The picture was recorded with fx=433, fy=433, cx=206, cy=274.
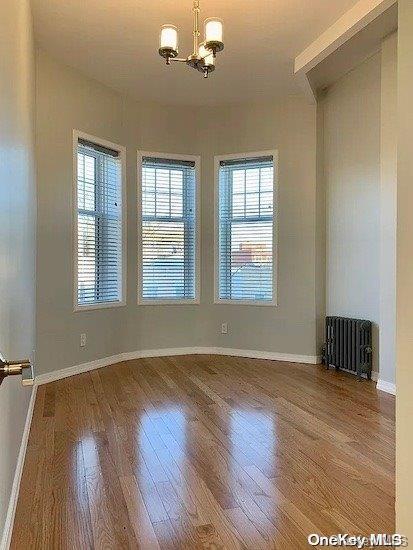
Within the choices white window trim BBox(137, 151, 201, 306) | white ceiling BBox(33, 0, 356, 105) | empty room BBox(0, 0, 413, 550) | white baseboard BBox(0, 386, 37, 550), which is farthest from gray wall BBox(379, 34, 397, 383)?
white baseboard BBox(0, 386, 37, 550)

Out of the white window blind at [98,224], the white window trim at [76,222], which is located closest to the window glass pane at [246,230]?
the white window trim at [76,222]

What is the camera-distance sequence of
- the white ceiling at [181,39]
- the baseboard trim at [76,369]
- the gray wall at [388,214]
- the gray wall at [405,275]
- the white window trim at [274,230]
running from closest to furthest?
the gray wall at [405,275], the white ceiling at [181,39], the gray wall at [388,214], the baseboard trim at [76,369], the white window trim at [274,230]

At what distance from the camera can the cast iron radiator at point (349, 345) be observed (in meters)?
4.63

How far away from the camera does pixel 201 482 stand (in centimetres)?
239

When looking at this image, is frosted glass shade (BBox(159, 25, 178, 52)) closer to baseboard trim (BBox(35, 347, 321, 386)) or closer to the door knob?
the door knob

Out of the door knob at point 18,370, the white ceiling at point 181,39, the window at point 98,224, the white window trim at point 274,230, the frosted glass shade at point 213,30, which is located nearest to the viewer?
the door knob at point 18,370

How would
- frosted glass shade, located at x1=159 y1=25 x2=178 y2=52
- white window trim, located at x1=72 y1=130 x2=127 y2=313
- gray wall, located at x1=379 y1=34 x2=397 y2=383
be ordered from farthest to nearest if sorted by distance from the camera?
white window trim, located at x1=72 y1=130 x2=127 y2=313 → gray wall, located at x1=379 y1=34 x2=397 y2=383 → frosted glass shade, located at x1=159 y1=25 x2=178 y2=52

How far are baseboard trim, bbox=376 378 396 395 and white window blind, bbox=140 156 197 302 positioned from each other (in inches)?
103

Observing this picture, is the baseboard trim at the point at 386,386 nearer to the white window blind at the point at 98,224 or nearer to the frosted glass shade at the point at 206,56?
the white window blind at the point at 98,224

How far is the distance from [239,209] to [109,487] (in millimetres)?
4129

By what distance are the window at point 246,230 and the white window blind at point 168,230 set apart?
0.39 metres

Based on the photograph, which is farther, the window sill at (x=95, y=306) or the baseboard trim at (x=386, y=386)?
the window sill at (x=95, y=306)

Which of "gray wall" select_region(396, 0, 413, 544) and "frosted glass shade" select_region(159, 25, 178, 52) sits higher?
"frosted glass shade" select_region(159, 25, 178, 52)

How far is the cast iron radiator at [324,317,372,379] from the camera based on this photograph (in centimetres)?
463
